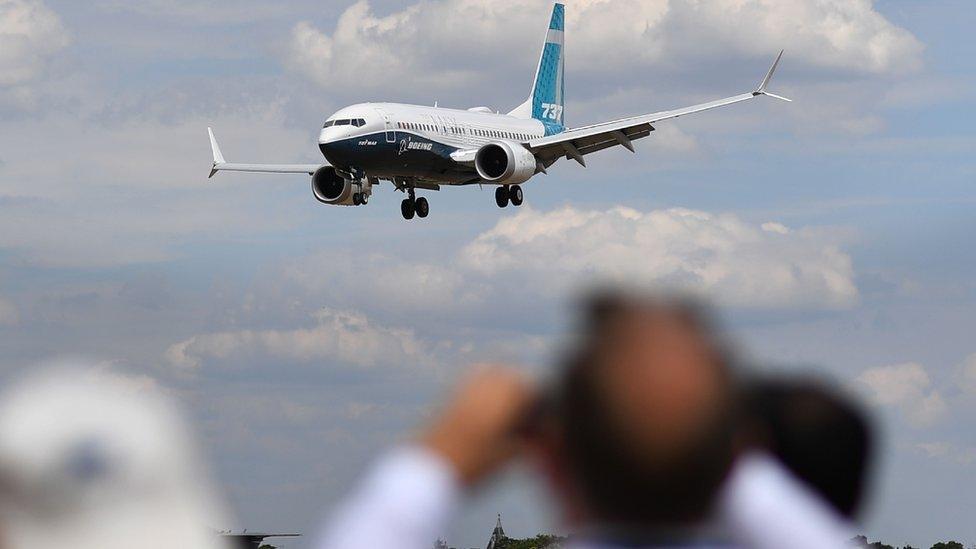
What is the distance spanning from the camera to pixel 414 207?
6172cm

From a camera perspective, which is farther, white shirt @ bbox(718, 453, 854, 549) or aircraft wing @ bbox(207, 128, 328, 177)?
aircraft wing @ bbox(207, 128, 328, 177)

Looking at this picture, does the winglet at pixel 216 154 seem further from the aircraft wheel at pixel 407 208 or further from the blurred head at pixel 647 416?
the blurred head at pixel 647 416

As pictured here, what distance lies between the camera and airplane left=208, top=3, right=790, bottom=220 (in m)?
57.2

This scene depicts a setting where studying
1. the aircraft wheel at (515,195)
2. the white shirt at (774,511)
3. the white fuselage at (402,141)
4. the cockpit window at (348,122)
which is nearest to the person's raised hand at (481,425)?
the white shirt at (774,511)

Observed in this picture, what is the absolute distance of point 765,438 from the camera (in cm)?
278

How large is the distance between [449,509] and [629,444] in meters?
0.33

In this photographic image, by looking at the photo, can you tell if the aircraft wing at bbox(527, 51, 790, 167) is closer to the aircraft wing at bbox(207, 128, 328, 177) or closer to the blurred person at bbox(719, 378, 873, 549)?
the aircraft wing at bbox(207, 128, 328, 177)

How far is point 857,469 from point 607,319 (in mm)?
531

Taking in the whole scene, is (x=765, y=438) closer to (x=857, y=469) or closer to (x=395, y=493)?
(x=857, y=469)

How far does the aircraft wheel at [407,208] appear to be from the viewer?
6137 cm

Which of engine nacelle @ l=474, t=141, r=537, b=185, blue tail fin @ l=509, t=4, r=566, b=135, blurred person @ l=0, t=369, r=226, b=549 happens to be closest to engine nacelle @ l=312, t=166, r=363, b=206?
engine nacelle @ l=474, t=141, r=537, b=185

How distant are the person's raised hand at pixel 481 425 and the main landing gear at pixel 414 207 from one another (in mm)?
58665

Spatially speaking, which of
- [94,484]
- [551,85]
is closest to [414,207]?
[551,85]

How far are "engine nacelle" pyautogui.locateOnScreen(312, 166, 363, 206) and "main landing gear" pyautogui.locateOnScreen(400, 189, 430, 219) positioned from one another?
250cm
